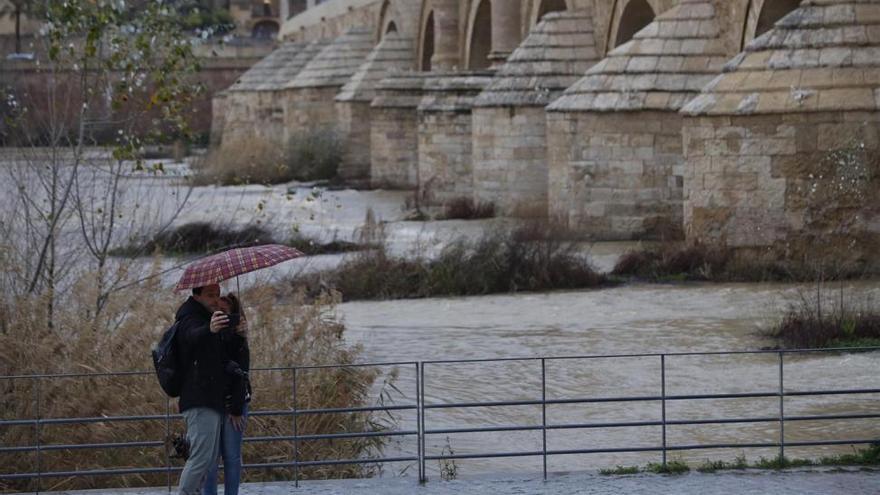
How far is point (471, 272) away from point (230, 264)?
1161cm

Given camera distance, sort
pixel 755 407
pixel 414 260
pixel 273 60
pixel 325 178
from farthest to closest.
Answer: pixel 273 60 → pixel 325 178 → pixel 414 260 → pixel 755 407

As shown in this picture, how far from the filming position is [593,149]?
22.5 meters

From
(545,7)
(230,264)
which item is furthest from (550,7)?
(230,264)

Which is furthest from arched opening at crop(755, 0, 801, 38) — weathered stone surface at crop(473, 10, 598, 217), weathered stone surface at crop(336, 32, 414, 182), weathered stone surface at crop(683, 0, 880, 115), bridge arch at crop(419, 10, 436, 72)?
bridge arch at crop(419, 10, 436, 72)

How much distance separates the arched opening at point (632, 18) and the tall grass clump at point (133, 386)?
15.5 meters

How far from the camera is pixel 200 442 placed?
750 cm

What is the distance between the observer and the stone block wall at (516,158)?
26.5 meters

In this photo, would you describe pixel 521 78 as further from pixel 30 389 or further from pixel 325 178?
pixel 30 389

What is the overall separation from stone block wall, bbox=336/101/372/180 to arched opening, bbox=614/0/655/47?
41.6 feet

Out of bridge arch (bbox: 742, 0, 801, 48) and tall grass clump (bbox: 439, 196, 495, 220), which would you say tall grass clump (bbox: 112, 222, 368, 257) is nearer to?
tall grass clump (bbox: 439, 196, 495, 220)

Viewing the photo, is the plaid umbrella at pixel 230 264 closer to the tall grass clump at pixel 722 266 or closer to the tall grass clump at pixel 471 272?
the tall grass clump at pixel 722 266

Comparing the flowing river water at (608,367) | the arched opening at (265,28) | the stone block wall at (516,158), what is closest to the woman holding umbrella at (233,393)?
the flowing river water at (608,367)

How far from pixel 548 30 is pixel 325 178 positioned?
12.1 metres

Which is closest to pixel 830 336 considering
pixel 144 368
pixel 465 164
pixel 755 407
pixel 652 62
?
pixel 755 407
